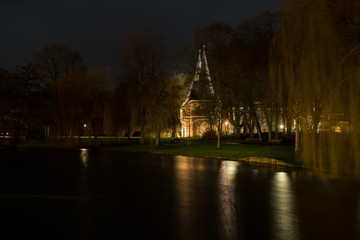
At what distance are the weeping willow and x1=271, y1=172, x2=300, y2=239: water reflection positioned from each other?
1794mm

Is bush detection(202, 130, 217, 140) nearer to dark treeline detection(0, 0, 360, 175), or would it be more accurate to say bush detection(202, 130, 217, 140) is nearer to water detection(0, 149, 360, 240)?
dark treeline detection(0, 0, 360, 175)

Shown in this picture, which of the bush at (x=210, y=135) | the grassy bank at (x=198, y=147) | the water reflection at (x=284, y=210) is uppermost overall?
the bush at (x=210, y=135)

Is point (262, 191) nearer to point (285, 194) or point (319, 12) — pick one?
point (285, 194)

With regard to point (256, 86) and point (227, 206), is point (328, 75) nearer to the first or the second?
point (227, 206)

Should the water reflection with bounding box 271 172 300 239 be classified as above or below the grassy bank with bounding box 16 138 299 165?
below

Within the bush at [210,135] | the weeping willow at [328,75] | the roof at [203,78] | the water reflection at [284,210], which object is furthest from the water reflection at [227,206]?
the bush at [210,135]

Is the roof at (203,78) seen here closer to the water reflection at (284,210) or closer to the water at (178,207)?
the water at (178,207)

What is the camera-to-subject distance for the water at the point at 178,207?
6730 millimetres

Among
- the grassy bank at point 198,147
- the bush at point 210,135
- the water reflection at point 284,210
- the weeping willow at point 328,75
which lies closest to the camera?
the water reflection at point 284,210

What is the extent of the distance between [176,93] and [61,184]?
2959cm

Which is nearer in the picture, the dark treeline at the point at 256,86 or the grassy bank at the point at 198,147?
the dark treeline at the point at 256,86

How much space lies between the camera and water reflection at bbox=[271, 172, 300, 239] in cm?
668

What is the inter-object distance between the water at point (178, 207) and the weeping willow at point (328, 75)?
129 cm

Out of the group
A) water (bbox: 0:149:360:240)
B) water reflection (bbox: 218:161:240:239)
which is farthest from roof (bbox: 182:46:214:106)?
water (bbox: 0:149:360:240)
